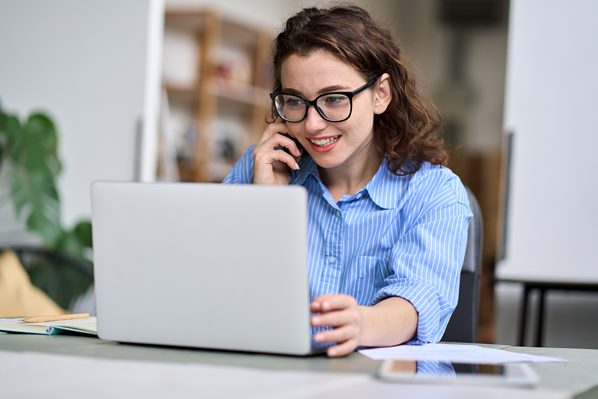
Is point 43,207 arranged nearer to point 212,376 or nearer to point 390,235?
point 390,235

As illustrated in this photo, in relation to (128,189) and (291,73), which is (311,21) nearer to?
(291,73)

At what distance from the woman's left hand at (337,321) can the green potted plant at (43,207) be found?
2293mm

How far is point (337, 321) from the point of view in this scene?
46.7 inches

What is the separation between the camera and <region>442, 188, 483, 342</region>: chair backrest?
1.79 metres

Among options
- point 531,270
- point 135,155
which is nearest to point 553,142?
point 531,270

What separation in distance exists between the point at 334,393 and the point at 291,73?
31.7 inches

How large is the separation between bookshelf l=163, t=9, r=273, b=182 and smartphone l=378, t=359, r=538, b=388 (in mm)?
4172

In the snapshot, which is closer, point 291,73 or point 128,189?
point 128,189

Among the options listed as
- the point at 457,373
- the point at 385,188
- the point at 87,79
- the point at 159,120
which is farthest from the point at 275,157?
the point at 159,120

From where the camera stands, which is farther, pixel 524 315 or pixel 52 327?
pixel 524 315

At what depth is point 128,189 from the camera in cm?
119

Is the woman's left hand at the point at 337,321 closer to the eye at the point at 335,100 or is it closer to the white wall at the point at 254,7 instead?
the eye at the point at 335,100

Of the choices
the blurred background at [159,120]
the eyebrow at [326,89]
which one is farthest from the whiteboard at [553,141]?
the eyebrow at [326,89]

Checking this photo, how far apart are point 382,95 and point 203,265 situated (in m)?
0.77
